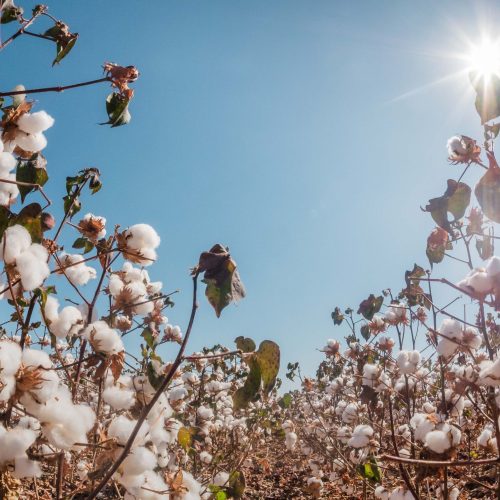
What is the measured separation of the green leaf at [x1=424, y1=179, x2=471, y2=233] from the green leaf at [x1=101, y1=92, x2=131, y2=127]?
3.69ft

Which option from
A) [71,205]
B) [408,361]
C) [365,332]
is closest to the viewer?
[71,205]

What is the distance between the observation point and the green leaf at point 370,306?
386cm

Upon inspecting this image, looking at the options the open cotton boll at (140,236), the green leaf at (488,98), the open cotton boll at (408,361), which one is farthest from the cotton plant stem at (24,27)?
the open cotton boll at (408,361)

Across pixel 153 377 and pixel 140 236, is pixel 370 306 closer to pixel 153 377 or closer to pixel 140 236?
pixel 140 236

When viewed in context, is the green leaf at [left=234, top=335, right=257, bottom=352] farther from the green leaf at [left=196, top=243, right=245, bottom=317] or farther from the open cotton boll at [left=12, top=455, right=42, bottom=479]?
the open cotton boll at [left=12, top=455, right=42, bottom=479]

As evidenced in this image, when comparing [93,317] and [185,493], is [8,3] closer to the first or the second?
[93,317]

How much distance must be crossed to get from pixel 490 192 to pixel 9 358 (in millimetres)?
1268

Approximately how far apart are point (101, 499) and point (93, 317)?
2704 millimetres

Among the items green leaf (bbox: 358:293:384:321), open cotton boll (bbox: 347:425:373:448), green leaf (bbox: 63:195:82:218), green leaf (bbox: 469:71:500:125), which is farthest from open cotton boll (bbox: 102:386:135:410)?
green leaf (bbox: 358:293:384:321)

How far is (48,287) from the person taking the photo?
63.7 inches

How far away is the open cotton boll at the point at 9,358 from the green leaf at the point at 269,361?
2.12 feet

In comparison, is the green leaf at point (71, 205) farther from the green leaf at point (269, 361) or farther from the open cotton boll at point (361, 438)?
the open cotton boll at point (361, 438)

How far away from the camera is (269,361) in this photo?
1295 millimetres

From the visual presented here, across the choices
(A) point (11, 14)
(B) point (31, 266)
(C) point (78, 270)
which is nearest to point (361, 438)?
(C) point (78, 270)
